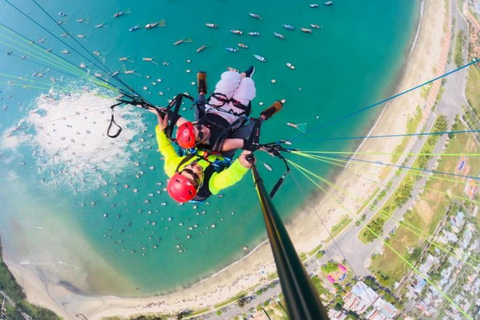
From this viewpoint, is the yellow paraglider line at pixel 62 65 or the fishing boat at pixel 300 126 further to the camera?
the yellow paraglider line at pixel 62 65

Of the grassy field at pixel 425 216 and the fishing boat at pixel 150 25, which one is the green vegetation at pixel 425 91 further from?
the fishing boat at pixel 150 25

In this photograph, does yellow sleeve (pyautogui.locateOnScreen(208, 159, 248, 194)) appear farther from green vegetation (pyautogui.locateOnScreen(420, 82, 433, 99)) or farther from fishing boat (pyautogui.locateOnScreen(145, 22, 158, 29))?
green vegetation (pyautogui.locateOnScreen(420, 82, 433, 99))

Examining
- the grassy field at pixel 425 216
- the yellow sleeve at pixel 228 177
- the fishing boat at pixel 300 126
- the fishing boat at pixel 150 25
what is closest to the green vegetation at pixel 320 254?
the grassy field at pixel 425 216

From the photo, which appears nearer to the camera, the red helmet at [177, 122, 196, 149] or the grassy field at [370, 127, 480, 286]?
the red helmet at [177, 122, 196, 149]

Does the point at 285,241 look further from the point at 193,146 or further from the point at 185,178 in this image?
the point at 193,146

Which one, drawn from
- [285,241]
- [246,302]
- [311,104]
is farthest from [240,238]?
[285,241]

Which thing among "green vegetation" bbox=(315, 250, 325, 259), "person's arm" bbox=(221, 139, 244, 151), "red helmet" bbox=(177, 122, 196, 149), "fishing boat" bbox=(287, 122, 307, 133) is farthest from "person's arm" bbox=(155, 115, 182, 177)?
"green vegetation" bbox=(315, 250, 325, 259)

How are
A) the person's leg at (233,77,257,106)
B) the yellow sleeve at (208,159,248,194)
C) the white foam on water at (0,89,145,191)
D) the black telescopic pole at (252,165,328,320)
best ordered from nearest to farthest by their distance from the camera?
the black telescopic pole at (252,165,328,320) → the yellow sleeve at (208,159,248,194) → the person's leg at (233,77,257,106) → the white foam on water at (0,89,145,191)
